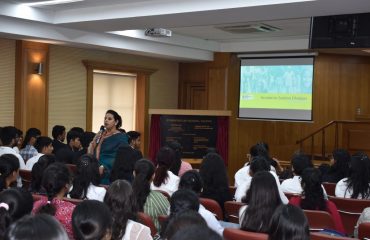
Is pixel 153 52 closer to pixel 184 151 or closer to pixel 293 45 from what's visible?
pixel 184 151

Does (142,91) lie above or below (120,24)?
below

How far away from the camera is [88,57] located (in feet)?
32.9

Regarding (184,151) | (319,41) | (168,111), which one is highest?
(319,41)

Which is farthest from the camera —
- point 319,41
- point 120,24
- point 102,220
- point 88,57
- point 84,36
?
point 88,57

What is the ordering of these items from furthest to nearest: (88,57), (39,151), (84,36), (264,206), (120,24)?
1. (88,57)
2. (84,36)
3. (120,24)
4. (39,151)
5. (264,206)

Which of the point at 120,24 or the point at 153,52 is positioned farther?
the point at 153,52

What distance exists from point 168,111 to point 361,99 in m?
4.08

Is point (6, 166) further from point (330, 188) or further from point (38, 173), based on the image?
point (330, 188)

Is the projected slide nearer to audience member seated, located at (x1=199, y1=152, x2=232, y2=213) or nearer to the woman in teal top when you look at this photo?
the woman in teal top

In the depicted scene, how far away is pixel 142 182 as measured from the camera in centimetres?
381

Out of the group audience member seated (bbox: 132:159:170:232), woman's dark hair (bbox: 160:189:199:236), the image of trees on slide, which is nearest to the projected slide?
the image of trees on slide

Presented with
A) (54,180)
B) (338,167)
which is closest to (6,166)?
(54,180)

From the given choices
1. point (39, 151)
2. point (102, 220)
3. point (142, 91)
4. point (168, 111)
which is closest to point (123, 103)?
point (142, 91)

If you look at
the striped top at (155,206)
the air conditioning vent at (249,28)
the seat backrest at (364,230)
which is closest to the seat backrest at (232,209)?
the striped top at (155,206)
